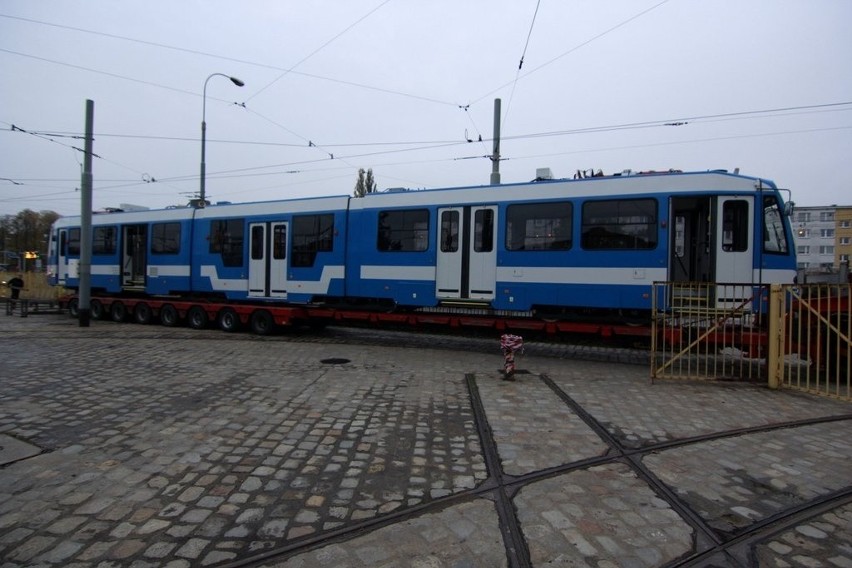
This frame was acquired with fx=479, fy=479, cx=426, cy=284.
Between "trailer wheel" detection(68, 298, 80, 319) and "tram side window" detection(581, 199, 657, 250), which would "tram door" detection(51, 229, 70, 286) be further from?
"tram side window" detection(581, 199, 657, 250)

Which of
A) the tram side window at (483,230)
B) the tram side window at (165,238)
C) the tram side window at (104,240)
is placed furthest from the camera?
the tram side window at (104,240)

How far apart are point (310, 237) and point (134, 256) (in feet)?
25.5

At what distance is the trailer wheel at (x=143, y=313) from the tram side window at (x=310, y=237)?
662cm

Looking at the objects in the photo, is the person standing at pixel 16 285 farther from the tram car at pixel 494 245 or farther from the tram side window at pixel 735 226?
the tram side window at pixel 735 226

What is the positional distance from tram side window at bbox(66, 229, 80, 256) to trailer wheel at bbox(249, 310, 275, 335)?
30.8 feet

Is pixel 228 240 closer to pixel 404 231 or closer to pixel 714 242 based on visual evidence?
pixel 404 231

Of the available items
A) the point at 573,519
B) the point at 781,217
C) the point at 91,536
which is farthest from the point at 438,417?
the point at 781,217

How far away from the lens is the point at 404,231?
1166 centimetres

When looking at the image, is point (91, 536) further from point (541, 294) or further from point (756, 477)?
point (541, 294)

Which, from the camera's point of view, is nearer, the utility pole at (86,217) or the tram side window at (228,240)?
the tram side window at (228,240)

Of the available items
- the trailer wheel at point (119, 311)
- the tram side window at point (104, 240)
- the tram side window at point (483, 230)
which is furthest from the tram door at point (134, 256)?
the tram side window at point (483, 230)

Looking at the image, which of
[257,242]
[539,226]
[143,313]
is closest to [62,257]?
[143,313]

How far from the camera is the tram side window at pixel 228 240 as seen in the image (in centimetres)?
1414

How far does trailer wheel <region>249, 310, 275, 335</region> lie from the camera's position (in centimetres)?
1380
